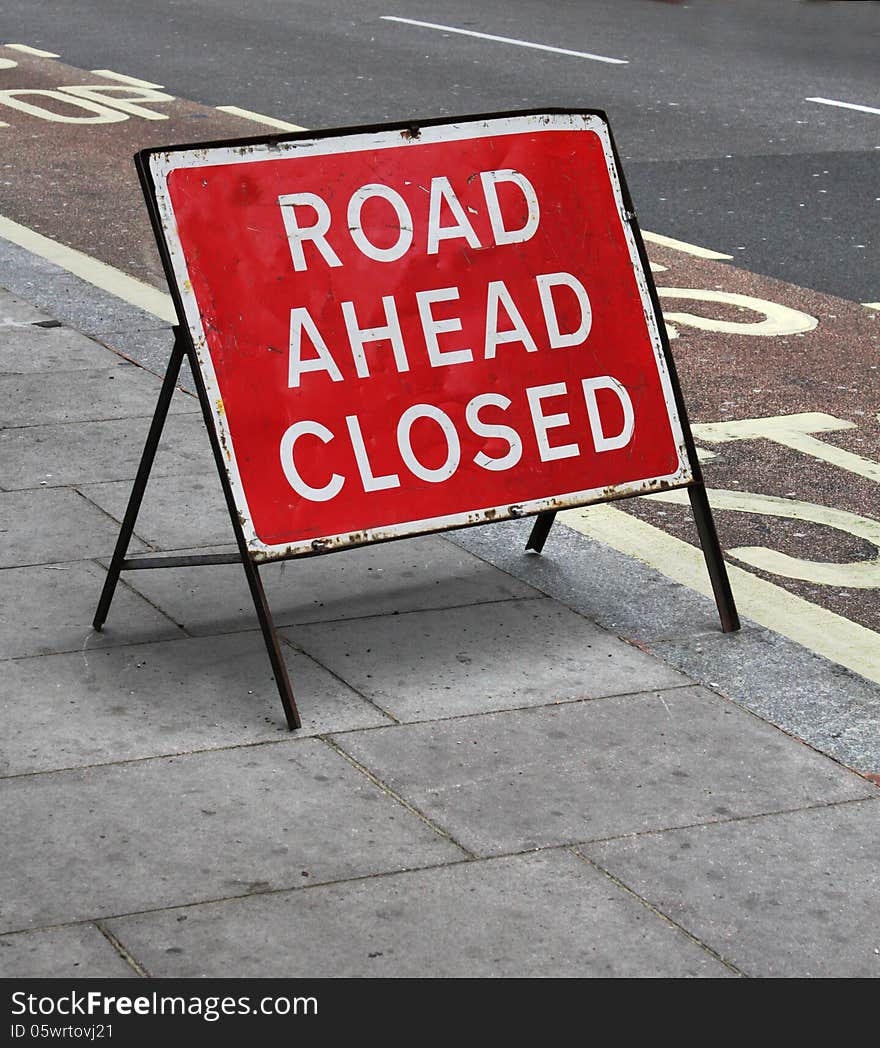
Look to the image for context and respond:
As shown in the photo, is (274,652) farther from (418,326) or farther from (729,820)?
(729,820)

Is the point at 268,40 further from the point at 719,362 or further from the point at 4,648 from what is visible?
the point at 4,648

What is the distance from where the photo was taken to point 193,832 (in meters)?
3.74

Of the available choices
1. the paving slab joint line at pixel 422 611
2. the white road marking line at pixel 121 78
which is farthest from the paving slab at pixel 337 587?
the white road marking line at pixel 121 78

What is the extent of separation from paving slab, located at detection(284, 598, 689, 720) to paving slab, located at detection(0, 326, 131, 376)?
281 centimetres

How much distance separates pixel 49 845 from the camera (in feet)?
12.0

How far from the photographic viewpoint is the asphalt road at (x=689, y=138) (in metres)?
6.24

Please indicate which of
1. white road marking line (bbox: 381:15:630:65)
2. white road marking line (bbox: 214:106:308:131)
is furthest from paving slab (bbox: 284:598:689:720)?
white road marking line (bbox: 381:15:630:65)

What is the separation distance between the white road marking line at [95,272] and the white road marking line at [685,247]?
273 cm

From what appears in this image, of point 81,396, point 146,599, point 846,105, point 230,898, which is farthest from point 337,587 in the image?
point 846,105

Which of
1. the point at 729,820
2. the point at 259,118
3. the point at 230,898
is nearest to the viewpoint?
the point at 230,898

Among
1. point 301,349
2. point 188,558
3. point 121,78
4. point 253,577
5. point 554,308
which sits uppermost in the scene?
point 554,308

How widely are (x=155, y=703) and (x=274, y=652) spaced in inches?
12.7

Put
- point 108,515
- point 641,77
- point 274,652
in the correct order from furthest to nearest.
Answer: point 641,77
point 108,515
point 274,652
